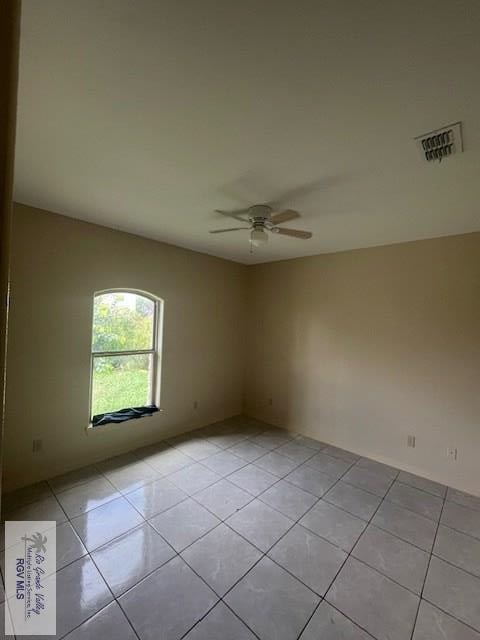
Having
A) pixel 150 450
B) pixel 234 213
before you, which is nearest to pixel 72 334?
pixel 150 450

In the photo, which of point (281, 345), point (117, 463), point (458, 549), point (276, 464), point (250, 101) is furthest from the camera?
point (281, 345)

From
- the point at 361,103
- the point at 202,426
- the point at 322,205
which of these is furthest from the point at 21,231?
the point at 202,426

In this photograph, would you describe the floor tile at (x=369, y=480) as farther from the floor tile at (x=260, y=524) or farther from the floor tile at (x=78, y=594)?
the floor tile at (x=78, y=594)

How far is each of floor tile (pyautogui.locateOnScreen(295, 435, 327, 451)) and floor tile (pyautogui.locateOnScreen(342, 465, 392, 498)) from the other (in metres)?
0.55

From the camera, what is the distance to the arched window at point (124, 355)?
3.17 metres

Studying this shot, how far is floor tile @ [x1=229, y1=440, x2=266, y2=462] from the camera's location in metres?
3.33

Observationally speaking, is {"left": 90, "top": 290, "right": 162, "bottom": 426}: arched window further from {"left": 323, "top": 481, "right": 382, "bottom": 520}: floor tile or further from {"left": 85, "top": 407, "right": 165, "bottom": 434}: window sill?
{"left": 323, "top": 481, "right": 382, "bottom": 520}: floor tile

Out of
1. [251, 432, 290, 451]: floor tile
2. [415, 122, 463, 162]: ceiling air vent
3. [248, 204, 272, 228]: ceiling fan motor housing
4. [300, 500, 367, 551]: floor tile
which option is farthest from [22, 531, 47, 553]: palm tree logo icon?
[415, 122, 463, 162]: ceiling air vent

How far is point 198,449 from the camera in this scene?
11.4 ft

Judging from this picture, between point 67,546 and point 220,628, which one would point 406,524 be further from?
point 67,546

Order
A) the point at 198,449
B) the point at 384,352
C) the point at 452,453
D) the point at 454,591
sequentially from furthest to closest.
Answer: the point at 198,449
the point at 384,352
the point at 452,453
the point at 454,591

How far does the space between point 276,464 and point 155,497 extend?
136 centimetres

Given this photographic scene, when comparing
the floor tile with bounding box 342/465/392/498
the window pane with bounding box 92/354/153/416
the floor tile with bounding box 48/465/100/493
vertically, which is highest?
the window pane with bounding box 92/354/153/416

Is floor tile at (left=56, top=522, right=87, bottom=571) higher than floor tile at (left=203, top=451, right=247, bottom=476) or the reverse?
the reverse
